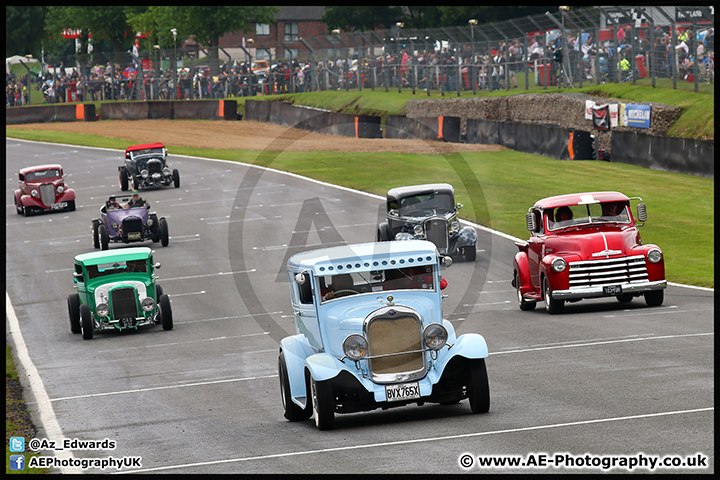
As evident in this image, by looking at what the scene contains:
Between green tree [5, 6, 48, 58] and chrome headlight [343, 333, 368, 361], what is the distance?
356 feet

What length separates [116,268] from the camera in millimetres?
21234

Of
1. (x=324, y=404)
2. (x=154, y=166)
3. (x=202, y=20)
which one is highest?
(x=202, y=20)

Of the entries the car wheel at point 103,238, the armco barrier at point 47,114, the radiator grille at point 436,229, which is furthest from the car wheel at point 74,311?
the armco barrier at point 47,114

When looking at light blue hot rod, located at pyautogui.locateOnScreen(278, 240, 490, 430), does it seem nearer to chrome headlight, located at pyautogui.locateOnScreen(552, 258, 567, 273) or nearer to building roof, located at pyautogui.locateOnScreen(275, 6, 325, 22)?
chrome headlight, located at pyautogui.locateOnScreen(552, 258, 567, 273)

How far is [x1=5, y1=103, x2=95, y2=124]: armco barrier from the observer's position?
7062cm

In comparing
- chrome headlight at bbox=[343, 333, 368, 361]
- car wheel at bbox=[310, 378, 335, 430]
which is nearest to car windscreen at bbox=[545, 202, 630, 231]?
chrome headlight at bbox=[343, 333, 368, 361]

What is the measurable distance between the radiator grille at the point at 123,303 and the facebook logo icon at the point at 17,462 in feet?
33.5

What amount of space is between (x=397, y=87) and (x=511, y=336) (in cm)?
4242

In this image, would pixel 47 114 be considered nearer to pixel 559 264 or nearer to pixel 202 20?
pixel 202 20

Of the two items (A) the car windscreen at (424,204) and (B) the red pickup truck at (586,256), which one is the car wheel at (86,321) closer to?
(B) the red pickup truck at (586,256)

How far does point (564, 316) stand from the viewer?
19.1 metres

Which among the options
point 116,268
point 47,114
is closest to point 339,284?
point 116,268

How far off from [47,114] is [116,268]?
176 ft

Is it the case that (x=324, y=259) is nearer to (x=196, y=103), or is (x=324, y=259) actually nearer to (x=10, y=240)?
(x=10, y=240)
